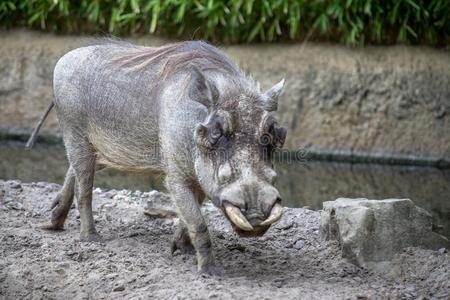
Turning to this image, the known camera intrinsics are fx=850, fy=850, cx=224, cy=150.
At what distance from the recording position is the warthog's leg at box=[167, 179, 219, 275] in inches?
152

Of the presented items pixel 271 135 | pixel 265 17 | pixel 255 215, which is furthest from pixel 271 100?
pixel 265 17

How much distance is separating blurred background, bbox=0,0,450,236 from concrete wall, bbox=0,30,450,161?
0.01 metres

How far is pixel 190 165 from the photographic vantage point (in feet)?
12.8

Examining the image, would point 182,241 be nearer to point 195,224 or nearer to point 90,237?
point 195,224

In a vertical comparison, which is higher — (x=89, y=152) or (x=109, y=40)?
(x=109, y=40)

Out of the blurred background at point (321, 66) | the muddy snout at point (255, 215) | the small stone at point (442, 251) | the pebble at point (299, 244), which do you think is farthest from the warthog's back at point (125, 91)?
the blurred background at point (321, 66)

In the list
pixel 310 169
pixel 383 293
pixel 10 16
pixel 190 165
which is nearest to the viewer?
pixel 383 293

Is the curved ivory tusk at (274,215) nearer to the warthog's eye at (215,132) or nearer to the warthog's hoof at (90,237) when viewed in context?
the warthog's eye at (215,132)

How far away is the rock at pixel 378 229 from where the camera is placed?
13.3ft

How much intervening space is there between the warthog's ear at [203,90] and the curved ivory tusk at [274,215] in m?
0.58

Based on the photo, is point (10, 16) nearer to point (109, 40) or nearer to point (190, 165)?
point (109, 40)

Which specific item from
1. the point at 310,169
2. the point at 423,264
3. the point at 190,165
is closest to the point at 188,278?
the point at 190,165

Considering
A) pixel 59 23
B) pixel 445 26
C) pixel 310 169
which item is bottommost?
pixel 310 169

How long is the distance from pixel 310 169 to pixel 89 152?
4148 mm
